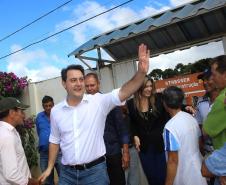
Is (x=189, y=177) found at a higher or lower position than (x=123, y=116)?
lower

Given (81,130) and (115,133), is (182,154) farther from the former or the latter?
(115,133)

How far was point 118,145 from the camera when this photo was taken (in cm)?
479

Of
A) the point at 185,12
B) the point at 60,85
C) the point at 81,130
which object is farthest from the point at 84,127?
the point at 60,85

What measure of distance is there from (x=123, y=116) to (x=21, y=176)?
1.67 m

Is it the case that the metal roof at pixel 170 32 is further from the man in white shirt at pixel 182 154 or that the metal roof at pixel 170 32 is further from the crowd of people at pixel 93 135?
the man in white shirt at pixel 182 154

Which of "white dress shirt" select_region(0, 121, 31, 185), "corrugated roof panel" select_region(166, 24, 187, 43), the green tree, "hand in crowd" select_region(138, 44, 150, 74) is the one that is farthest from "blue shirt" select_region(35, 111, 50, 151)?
"hand in crowd" select_region(138, 44, 150, 74)

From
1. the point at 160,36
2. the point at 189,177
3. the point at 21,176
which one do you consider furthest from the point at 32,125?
the point at 189,177

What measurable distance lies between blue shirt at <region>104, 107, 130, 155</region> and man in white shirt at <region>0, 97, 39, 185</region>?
3.69 ft

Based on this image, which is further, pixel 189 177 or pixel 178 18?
pixel 178 18

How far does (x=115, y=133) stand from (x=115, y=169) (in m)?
0.46

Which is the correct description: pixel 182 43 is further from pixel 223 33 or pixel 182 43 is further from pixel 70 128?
pixel 70 128

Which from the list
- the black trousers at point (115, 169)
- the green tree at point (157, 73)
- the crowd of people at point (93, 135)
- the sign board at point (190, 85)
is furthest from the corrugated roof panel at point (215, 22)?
the black trousers at point (115, 169)

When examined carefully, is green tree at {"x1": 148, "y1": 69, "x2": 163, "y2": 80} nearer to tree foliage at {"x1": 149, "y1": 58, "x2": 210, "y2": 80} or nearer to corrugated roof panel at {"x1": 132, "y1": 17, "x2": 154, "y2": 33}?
tree foliage at {"x1": 149, "y1": 58, "x2": 210, "y2": 80}

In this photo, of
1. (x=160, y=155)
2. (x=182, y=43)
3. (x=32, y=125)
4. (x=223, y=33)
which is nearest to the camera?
(x=160, y=155)
